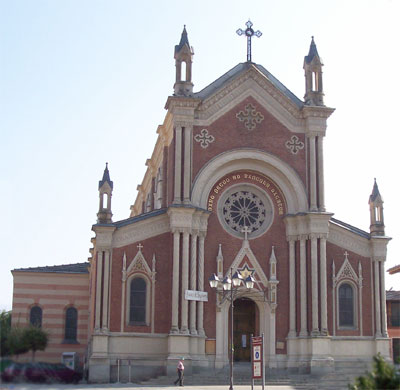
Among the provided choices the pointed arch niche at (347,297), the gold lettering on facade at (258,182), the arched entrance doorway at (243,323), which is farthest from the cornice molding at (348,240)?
the arched entrance doorway at (243,323)

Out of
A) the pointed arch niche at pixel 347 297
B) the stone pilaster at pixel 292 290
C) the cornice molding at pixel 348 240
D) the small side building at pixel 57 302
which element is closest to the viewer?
the stone pilaster at pixel 292 290

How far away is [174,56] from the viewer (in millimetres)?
45312

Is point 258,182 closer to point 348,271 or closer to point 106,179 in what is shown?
point 348,271

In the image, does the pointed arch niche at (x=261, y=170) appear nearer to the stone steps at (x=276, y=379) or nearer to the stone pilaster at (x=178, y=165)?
the stone pilaster at (x=178, y=165)

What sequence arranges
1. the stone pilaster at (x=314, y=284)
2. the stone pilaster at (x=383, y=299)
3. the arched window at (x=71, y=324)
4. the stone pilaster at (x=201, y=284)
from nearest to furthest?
the stone pilaster at (x=201, y=284)
the stone pilaster at (x=314, y=284)
the stone pilaster at (x=383, y=299)
the arched window at (x=71, y=324)

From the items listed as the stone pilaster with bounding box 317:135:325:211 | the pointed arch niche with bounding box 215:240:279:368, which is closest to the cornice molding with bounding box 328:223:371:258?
the stone pilaster with bounding box 317:135:325:211

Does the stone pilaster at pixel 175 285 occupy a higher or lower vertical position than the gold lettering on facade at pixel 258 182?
lower

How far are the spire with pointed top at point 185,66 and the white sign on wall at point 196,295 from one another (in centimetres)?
1169

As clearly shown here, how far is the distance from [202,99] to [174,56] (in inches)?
134

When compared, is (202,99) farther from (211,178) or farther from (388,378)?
(388,378)

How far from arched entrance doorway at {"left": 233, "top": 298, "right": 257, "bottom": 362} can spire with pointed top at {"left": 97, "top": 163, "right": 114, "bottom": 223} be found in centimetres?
912

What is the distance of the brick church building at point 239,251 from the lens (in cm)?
4153

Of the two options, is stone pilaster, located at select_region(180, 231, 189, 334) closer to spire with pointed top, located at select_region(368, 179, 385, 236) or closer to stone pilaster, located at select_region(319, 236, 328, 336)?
stone pilaster, located at select_region(319, 236, 328, 336)

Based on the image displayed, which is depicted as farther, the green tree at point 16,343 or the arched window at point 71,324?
the arched window at point 71,324
